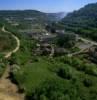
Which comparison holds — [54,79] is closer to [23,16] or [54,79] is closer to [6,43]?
[6,43]

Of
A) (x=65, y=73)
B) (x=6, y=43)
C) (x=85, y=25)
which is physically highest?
(x=65, y=73)

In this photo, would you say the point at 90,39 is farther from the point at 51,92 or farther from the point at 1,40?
the point at 51,92

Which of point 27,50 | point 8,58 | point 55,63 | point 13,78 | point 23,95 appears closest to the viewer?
point 23,95

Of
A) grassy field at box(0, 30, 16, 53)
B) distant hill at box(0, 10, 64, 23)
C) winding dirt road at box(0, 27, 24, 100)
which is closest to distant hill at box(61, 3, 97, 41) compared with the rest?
distant hill at box(0, 10, 64, 23)

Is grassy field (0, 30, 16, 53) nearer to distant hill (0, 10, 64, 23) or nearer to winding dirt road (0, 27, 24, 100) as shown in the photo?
winding dirt road (0, 27, 24, 100)

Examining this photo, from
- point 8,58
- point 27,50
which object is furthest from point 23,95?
point 27,50

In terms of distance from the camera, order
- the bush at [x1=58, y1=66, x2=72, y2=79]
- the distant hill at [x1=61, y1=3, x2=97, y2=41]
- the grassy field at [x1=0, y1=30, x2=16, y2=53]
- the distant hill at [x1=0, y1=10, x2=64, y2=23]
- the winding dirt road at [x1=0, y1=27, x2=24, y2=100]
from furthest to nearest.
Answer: the distant hill at [x1=0, y1=10, x2=64, y2=23]
the distant hill at [x1=61, y1=3, x2=97, y2=41]
the grassy field at [x1=0, y1=30, x2=16, y2=53]
the bush at [x1=58, y1=66, x2=72, y2=79]
the winding dirt road at [x1=0, y1=27, x2=24, y2=100]

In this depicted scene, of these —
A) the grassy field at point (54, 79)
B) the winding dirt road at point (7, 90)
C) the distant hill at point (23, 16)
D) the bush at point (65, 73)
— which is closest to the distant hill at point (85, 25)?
the distant hill at point (23, 16)

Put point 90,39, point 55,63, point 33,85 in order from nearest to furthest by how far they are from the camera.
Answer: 1. point 33,85
2. point 55,63
3. point 90,39

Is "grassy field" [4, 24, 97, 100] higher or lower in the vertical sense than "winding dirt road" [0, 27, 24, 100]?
higher

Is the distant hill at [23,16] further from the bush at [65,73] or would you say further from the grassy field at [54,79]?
the bush at [65,73]

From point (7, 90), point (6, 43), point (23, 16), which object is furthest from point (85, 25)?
point (7, 90)
